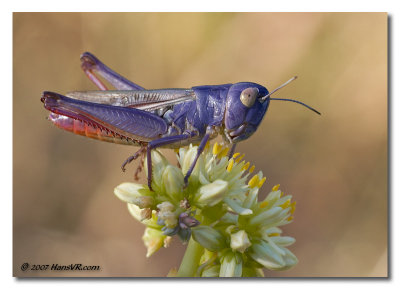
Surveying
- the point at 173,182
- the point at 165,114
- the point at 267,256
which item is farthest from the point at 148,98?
the point at 267,256

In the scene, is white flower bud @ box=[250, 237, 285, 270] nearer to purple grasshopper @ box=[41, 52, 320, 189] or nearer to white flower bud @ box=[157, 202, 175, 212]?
white flower bud @ box=[157, 202, 175, 212]

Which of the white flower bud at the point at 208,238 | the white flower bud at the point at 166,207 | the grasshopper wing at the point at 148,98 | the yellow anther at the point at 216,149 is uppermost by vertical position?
the grasshopper wing at the point at 148,98

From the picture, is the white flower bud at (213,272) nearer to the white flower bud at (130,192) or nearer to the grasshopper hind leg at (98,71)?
the white flower bud at (130,192)

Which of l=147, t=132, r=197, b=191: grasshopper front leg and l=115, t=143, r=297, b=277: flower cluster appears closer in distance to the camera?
l=115, t=143, r=297, b=277: flower cluster

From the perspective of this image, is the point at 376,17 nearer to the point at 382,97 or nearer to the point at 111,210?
the point at 382,97

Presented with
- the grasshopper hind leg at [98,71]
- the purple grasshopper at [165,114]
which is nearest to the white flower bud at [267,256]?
the purple grasshopper at [165,114]

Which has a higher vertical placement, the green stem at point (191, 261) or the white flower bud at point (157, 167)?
the white flower bud at point (157, 167)

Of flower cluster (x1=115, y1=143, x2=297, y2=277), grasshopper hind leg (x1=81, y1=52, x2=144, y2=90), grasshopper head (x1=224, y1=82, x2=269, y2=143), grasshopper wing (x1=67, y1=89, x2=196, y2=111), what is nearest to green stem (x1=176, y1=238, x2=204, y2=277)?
flower cluster (x1=115, y1=143, x2=297, y2=277)

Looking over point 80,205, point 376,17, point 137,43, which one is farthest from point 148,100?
point 376,17
